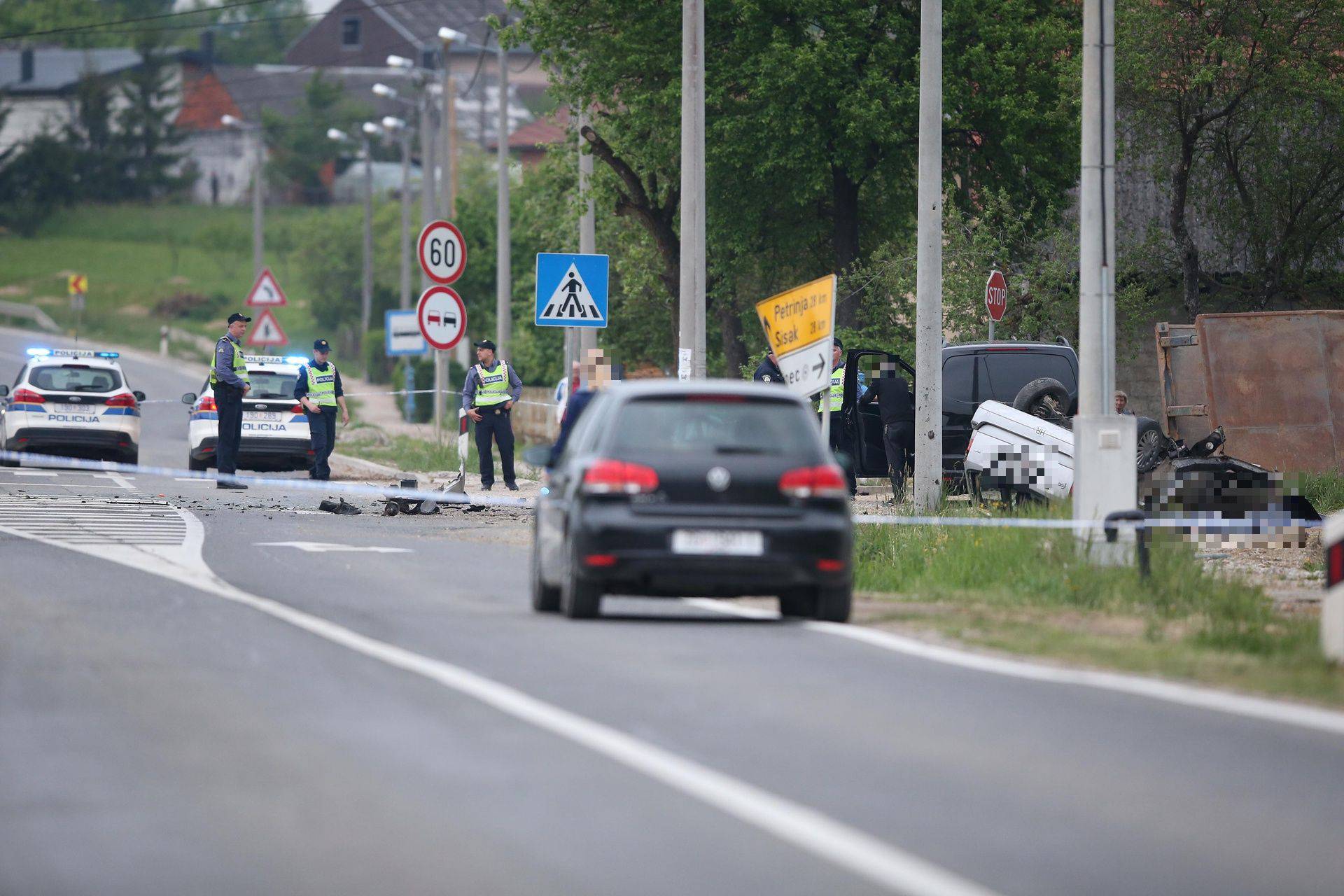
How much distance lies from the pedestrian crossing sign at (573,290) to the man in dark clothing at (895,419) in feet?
11.7

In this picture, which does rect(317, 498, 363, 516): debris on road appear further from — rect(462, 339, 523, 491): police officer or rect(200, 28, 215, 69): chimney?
rect(200, 28, 215, 69): chimney

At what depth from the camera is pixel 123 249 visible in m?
99.9

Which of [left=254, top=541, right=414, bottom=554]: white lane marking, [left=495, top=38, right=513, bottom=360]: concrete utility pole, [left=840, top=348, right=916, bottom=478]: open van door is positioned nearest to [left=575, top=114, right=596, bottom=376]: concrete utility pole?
[left=495, top=38, right=513, bottom=360]: concrete utility pole

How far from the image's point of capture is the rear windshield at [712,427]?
42.6ft

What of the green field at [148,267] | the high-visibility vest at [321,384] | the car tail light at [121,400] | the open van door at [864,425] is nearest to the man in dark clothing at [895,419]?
the open van door at [864,425]

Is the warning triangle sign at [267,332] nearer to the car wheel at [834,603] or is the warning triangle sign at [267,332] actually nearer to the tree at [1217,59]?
the tree at [1217,59]

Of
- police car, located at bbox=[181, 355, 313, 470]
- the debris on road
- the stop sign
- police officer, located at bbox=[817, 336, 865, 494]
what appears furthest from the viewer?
police car, located at bbox=[181, 355, 313, 470]

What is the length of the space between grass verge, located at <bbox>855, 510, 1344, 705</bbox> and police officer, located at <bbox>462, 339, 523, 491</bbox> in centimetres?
915

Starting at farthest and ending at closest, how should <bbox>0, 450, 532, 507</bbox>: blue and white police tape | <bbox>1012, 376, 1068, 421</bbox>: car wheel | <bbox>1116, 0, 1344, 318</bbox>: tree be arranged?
<bbox>1116, 0, 1344, 318</bbox>: tree, <bbox>0, 450, 532, 507</bbox>: blue and white police tape, <bbox>1012, 376, 1068, 421</bbox>: car wheel

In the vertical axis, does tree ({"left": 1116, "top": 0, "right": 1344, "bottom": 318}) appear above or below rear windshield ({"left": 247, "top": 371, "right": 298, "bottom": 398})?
above

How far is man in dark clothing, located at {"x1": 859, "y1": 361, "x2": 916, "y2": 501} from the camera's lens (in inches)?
949

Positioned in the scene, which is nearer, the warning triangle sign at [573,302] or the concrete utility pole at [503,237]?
the warning triangle sign at [573,302]

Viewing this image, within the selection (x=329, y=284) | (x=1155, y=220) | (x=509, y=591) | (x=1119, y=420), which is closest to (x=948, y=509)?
(x=1119, y=420)

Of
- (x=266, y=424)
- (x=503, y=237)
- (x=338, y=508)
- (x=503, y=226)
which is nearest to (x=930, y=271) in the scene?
(x=338, y=508)
